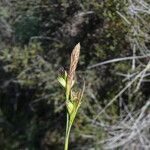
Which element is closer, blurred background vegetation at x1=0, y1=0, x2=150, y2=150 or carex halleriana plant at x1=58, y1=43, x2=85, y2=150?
carex halleriana plant at x1=58, y1=43, x2=85, y2=150

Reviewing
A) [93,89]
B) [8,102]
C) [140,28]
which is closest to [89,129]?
[93,89]

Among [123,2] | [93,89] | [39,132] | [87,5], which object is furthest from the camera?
[39,132]

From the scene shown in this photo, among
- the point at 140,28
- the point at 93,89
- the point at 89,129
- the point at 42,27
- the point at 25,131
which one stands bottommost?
the point at 25,131

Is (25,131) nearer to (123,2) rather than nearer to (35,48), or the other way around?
(35,48)

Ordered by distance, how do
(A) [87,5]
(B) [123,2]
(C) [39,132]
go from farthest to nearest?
(C) [39,132] → (A) [87,5] → (B) [123,2]

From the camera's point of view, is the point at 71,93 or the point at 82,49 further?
the point at 82,49

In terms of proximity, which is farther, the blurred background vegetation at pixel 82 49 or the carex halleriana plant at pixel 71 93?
the blurred background vegetation at pixel 82 49

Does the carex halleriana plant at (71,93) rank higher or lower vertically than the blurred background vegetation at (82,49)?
higher

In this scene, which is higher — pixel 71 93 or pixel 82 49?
pixel 71 93
